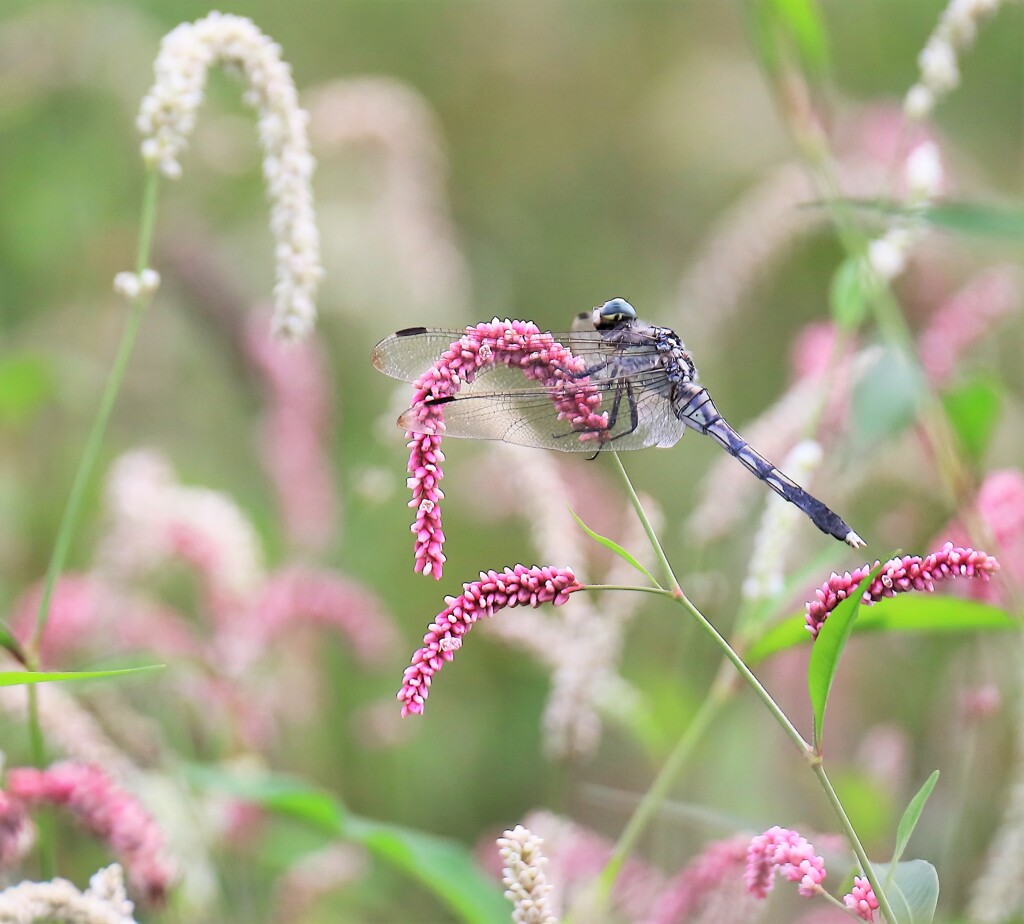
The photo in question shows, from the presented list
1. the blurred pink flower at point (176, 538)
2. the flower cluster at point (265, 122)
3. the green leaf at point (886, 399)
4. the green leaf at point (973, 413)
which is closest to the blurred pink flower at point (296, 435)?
the blurred pink flower at point (176, 538)

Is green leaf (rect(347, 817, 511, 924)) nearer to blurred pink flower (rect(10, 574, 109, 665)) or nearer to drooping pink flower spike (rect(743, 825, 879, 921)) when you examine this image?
drooping pink flower spike (rect(743, 825, 879, 921))

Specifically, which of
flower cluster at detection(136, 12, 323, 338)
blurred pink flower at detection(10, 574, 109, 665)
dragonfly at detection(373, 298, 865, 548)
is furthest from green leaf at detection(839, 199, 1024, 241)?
blurred pink flower at detection(10, 574, 109, 665)

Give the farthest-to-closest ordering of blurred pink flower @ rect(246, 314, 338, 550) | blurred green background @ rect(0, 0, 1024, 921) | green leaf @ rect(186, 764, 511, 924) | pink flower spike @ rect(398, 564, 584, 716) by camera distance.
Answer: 1. blurred pink flower @ rect(246, 314, 338, 550)
2. blurred green background @ rect(0, 0, 1024, 921)
3. green leaf @ rect(186, 764, 511, 924)
4. pink flower spike @ rect(398, 564, 584, 716)

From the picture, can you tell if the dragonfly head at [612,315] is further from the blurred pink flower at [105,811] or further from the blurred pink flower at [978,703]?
the blurred pink flower at [105,811]

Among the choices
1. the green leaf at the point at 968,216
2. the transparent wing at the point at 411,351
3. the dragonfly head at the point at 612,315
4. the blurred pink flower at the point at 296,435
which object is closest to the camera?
the green leaf at the point at 968,216

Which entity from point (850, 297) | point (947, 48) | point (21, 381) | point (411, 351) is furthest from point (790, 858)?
point (21, 381)

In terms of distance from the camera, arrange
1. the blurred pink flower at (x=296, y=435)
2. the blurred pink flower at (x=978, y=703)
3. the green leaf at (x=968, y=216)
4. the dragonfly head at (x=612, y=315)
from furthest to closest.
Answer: the blurred pink flower at (x=296, y=435)
the dragonfly head at (x=612, y=315)
the blurred pink flower at (x=978, y=703)
the green leaf at (x=968, y=216)

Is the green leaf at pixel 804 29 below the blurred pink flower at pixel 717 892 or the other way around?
the other way around

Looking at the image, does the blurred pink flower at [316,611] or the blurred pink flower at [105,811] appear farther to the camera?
the blurred pink flower at [316,611]
